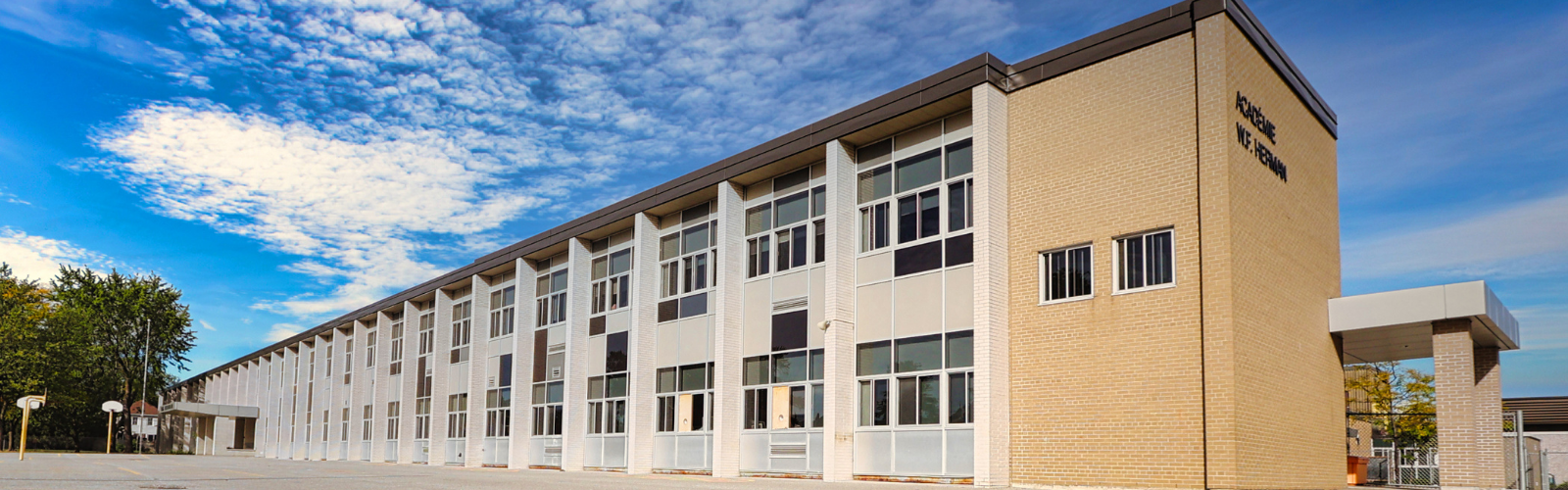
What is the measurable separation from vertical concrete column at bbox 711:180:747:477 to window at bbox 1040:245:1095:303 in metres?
9.35

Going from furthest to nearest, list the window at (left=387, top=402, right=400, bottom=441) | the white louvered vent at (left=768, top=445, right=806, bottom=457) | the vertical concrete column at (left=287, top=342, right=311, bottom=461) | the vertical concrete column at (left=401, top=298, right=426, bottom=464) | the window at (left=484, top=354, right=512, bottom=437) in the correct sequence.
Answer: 1. the vertical concrete column at (left=287, top=342, right=311, bottom=461)
2. the window at (left=387, top=402, right=400, bottom=441)
3. the vertical concrete column at (left=401, top=298, right=426, bottom=464)
4. the window at (left=484, top=354, right=512, bottom=437)
5. the white louvered vent at (left=768, top=445, right=806, bottom=457)

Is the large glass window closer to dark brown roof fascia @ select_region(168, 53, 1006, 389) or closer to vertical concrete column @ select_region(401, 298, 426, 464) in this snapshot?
dark brown roof fascia @ select_region(168, 53, 1006, 389)

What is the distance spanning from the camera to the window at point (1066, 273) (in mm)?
19328

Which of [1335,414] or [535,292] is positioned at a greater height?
[535,292]

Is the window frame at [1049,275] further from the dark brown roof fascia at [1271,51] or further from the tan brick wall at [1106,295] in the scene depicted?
the dark brown roof fascia at [1271,51]

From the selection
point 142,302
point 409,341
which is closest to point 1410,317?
point 409,341

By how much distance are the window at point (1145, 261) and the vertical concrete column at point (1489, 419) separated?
563 centimetres

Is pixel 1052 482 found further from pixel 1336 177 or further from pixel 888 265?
pixel 1336 177

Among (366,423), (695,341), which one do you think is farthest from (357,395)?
(695,341)

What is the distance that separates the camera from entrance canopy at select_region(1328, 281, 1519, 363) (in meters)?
18.5

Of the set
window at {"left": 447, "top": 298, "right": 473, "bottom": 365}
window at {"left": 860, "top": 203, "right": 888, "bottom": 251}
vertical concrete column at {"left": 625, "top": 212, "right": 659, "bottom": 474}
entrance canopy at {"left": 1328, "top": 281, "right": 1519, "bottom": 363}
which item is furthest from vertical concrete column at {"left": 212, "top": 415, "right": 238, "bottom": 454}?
entrance canopy at {"left": 1328, "top": 281, "right": 1519, "bottom": 363}

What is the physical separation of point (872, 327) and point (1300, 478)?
8.58m

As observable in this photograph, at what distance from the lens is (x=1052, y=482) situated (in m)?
19.3

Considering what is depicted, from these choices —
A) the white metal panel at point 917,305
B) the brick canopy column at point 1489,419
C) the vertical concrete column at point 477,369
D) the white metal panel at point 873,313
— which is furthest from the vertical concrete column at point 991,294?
the vertical concrete column at point 477,369
